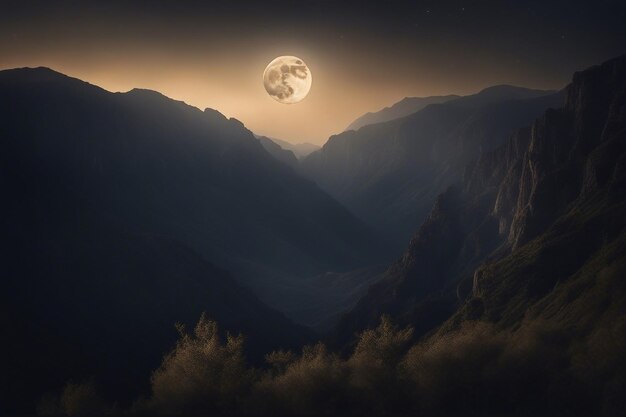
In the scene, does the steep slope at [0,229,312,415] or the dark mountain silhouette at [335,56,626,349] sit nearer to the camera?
the dark mountain silhouette at [335,56,626,349]

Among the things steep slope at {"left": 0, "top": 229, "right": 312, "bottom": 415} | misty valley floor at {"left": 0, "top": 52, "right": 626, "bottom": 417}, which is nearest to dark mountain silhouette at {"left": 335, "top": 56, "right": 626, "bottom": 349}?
misty valley floor at {"left": 0, "top": 52, "right": 626, "bottom": 417}

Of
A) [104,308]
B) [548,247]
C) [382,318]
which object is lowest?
[104,308]

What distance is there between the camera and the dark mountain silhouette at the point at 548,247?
8006cm

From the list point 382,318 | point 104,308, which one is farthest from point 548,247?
point 104,308

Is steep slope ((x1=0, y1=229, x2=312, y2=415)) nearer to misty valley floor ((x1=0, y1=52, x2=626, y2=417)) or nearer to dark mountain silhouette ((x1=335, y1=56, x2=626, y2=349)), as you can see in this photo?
misty valley floor ((x1=0, y1=52, x2=626, y2=417))

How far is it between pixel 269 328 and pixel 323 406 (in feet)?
430

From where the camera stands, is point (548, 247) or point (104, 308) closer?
point (548, 247)

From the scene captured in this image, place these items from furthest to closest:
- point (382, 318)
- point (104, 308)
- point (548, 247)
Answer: point (104, 308)
point (548, 247)
point (382, 318)

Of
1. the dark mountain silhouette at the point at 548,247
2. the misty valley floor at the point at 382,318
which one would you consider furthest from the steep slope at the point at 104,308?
the dark mountain silhouette at the point at 548,247

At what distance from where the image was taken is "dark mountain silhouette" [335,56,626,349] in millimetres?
80062

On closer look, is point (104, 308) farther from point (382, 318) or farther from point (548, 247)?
point (548, 247)

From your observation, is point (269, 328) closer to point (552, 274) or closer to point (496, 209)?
point (496, 209)

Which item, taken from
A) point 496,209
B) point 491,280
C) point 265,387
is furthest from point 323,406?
point 496,209

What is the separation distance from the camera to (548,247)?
109 meters
